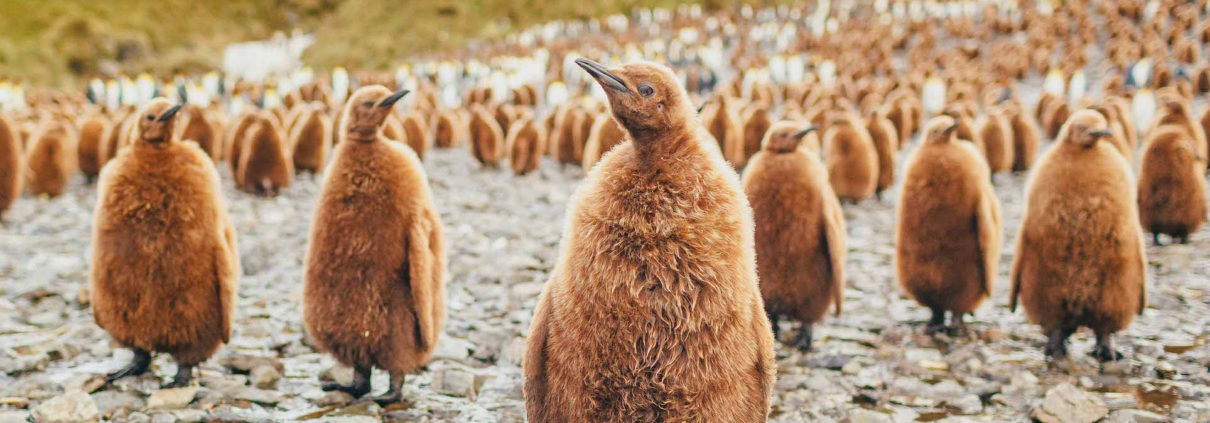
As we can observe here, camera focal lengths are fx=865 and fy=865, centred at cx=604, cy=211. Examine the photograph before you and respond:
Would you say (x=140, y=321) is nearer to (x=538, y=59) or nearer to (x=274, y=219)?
(x=274, y=219)

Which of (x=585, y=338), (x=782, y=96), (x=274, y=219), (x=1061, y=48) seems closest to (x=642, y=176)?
(x=585, y=338)

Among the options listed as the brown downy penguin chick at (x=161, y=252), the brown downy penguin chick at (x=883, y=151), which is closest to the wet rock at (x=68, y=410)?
the brown downy penguin chick at (x=161, y=252)

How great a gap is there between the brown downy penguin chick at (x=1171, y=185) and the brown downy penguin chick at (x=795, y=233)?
4207 millimetres

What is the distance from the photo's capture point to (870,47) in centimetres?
3494

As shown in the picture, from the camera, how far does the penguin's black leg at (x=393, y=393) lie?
4.39m

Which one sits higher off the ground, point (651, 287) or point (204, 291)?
point (651, 287)

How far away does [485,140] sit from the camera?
534 inches

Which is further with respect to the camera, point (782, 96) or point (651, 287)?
point (782, 96)

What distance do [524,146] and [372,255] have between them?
8.72m

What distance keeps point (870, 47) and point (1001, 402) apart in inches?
1279

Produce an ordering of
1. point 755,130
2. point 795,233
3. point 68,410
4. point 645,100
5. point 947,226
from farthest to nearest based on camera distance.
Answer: point 755,130
point 947,226
point 795,233
point 68,410
point 645,100

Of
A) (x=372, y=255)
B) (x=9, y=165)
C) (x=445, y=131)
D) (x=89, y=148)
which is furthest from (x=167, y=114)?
(x=445, y=131)

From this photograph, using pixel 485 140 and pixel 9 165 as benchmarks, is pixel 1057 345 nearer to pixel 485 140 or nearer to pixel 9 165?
pixel 485 140

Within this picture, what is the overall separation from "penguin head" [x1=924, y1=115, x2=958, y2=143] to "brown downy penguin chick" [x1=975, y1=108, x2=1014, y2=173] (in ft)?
22.1
